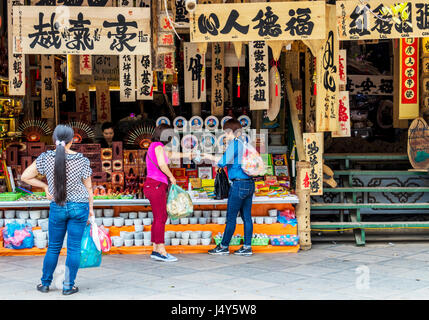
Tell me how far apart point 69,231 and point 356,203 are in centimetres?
475

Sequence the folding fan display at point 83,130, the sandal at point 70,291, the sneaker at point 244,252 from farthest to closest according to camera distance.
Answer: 1. the folding fan display at point 83,130
2. the sneaker at point 244,252
3. the sandal at point 70,291

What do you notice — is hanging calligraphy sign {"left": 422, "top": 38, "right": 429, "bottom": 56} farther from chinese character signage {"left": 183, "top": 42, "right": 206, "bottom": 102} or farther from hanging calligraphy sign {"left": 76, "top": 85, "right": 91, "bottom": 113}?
hanging calligraphy sign {"left": 76, "top": 85, "right": 91, "bottom": 113}

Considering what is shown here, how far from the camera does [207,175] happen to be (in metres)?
8.84

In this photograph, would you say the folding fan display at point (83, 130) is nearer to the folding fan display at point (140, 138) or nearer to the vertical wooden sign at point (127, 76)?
the folding fan display at point (140, 138)

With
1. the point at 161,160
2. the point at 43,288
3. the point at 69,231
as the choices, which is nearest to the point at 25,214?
the point at 161,160

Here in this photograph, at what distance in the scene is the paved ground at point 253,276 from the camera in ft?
18.5

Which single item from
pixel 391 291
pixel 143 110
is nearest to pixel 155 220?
pixel 391 291

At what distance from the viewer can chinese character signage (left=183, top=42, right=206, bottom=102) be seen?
8.28 meters

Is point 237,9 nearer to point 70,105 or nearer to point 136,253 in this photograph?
point 136,253

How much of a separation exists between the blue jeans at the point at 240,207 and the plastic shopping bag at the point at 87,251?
2174 millimetres

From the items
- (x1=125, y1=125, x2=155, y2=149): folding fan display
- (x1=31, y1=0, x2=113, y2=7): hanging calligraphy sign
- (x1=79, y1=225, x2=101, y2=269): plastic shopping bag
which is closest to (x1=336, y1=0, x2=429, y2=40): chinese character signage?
(x1=31, y1=0, x2=113, y2=7): hanging calligraphy sign

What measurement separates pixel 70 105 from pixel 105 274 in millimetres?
5959

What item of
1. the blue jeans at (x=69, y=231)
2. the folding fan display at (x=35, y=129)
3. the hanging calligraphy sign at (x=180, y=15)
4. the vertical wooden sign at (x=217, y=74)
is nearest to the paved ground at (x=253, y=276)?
the blue jeans at (x=69, y=231)

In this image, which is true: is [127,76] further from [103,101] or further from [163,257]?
[163,257]
